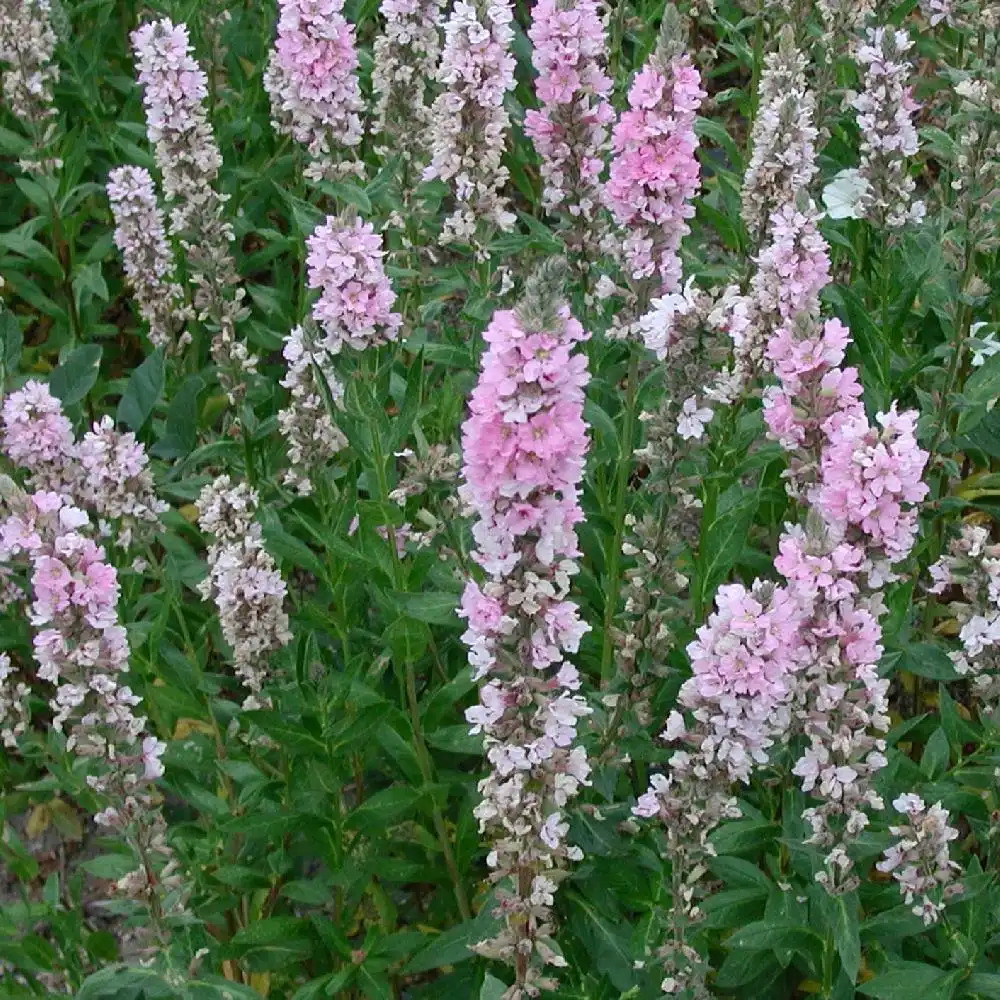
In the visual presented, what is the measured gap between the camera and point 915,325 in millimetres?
5410

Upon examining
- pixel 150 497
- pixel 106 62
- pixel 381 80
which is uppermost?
pixel 106 62

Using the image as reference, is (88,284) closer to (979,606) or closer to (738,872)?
(738,872)

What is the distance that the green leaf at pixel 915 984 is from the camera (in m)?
3.44

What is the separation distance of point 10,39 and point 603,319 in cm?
280

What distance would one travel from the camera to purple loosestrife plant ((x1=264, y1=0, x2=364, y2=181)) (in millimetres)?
4402

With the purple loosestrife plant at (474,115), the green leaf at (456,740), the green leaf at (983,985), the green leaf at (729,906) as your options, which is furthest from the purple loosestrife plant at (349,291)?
the green leaf at (983,985)

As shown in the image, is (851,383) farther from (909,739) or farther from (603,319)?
(909,739)

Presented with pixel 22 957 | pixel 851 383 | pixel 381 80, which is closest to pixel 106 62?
pixel 381 80

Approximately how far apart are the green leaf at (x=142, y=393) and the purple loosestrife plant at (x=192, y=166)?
250 mm

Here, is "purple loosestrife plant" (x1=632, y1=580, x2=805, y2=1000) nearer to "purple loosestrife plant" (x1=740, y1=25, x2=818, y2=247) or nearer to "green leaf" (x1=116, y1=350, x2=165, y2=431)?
"purple loosestrife plant" (x1=740, y1=25, x2=818, y2=247)

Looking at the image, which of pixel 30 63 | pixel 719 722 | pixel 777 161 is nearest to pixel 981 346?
pixel 777 161

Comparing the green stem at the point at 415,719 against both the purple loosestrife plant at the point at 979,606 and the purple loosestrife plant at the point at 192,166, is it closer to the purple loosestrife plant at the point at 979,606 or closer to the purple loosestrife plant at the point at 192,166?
the purple loosestrife plant at the point at 192,166

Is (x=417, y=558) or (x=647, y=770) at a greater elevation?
(x=417, y=558)

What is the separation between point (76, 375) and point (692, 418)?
2298mm
